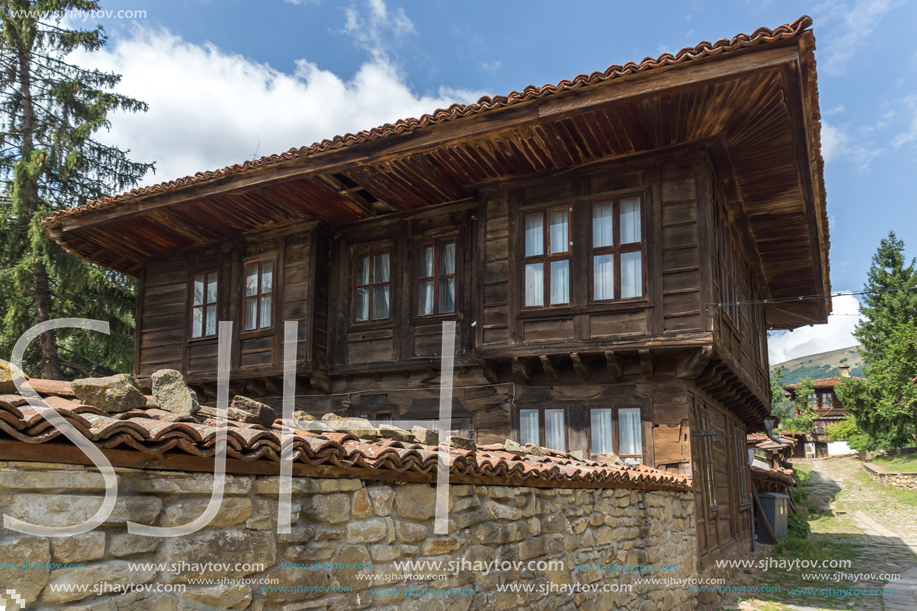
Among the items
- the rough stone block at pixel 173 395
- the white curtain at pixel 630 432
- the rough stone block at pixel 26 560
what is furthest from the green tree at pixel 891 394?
the rough stone block at pixel 26 560

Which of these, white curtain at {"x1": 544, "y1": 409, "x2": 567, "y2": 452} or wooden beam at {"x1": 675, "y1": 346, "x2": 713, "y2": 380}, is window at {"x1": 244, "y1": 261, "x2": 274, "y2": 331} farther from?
wooden beam at {"x1": 675, "y1": 346, "x2": 713, "y2": 380}

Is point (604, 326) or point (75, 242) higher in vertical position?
point (75, 242)

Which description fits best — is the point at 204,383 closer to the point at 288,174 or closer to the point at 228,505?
the point at 288,174

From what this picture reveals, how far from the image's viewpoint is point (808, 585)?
36.2 ft

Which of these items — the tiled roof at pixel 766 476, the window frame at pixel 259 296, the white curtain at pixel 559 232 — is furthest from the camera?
the tiled roof at pixel 766 476

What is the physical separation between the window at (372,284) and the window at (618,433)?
3.49m

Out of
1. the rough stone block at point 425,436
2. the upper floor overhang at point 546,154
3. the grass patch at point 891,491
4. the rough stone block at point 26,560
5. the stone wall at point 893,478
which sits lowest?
the grass patch at point 891,491

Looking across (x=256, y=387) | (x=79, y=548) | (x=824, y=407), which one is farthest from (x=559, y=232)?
(x=824, y=407)

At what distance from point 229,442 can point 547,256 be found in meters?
6.64

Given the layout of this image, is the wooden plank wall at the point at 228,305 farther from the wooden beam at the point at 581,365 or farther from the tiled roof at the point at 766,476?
the tiled roof at the point at 766,476

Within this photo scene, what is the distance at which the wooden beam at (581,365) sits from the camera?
8.23 metres

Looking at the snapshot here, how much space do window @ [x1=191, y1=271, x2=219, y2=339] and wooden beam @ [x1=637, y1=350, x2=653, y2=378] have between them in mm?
6946

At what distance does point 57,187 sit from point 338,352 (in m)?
9.49

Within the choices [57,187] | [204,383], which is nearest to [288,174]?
[204,383]
